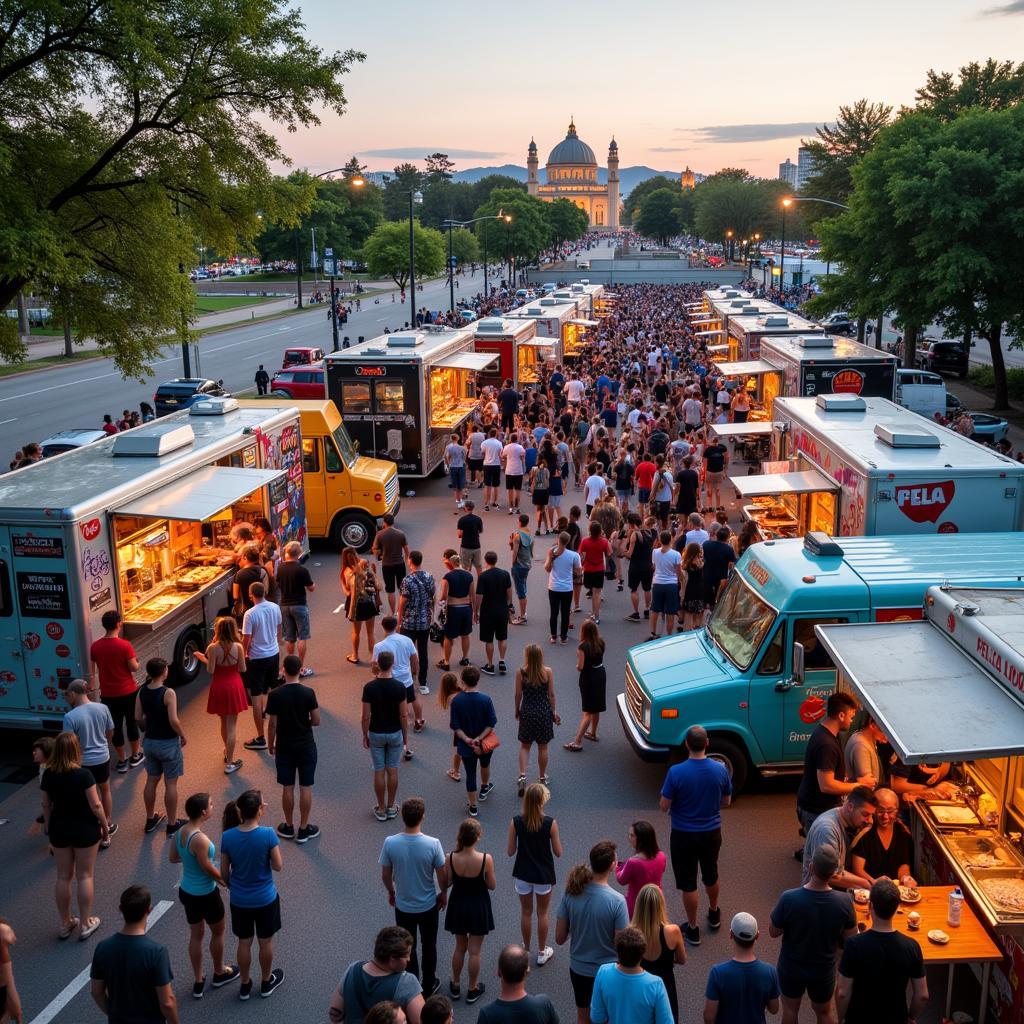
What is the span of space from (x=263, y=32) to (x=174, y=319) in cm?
601

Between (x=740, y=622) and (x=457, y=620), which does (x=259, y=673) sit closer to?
(x=457, y=620)

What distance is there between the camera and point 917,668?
7.54m

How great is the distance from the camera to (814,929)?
6.23 metres

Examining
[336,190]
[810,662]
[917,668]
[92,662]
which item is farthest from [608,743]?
[336,190]

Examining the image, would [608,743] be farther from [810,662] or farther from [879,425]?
[879,425]

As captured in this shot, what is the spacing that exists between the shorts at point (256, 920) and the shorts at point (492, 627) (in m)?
5.98

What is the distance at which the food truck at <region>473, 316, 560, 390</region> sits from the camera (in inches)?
1225

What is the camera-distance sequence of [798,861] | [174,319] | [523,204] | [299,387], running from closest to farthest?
[798,861]
[174,319]
[299,387]
[523,204]

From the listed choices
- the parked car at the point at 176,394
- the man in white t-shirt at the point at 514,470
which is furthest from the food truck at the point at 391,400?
the parked car at the point at 176,394

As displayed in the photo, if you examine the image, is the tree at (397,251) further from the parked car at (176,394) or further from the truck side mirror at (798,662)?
the truck side mirror at (798,662)

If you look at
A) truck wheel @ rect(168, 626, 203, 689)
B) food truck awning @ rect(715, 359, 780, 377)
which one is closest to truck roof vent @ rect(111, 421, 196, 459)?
truck wheel @ rect(168, 626, 203, 689)

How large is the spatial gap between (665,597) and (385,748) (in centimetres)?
545

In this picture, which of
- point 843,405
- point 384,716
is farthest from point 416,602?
point 843,405

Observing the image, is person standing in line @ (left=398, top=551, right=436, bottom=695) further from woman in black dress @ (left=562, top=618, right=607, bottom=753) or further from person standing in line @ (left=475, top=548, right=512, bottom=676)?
woman in black dress @ (left=562, top=618, right=607, bottom=753)
